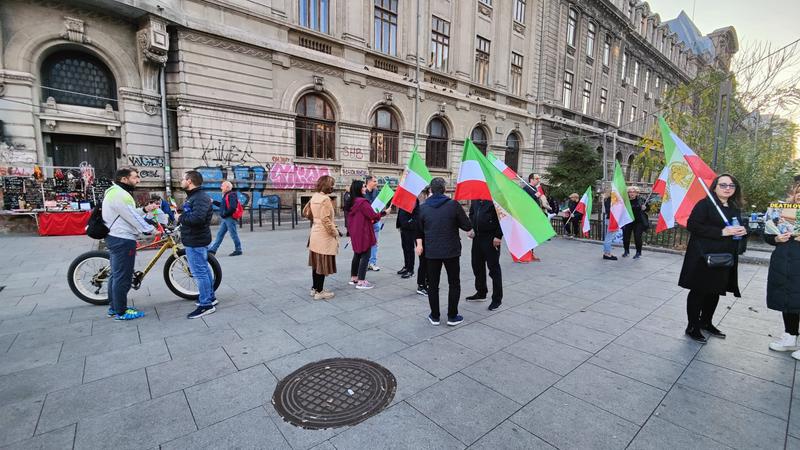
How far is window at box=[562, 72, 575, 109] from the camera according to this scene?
30172 mm

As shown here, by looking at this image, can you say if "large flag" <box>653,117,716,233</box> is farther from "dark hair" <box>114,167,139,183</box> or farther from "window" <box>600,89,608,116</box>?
"window" <box>600,89,608,116</box>

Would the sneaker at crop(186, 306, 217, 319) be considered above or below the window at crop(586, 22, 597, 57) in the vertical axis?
below

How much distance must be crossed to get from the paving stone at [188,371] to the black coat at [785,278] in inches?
222

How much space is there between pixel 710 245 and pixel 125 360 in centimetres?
638

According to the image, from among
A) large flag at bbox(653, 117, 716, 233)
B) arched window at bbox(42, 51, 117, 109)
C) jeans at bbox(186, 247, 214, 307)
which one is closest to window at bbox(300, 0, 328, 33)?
arched window at bbox(42, 51, 117, 109)

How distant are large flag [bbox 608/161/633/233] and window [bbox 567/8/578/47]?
25.7m

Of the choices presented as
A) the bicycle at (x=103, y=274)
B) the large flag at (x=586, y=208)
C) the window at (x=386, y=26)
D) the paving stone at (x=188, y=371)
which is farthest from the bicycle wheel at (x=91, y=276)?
the window at (x=386, y=26)

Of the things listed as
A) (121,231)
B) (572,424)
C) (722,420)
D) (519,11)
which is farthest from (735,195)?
(519,11)

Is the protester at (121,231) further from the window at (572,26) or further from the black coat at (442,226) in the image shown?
the window at (572,26)

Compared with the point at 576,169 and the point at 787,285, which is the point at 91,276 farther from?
the point at 576,169

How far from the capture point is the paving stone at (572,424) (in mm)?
2545

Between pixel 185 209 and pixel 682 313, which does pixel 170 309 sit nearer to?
pixel 185 209

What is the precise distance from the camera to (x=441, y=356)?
3812mm

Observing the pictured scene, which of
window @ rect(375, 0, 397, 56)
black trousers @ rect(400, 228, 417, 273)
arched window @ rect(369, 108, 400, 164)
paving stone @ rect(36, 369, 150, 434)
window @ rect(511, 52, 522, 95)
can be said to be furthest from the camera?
window @ rect(511, 52, 522, 95)
